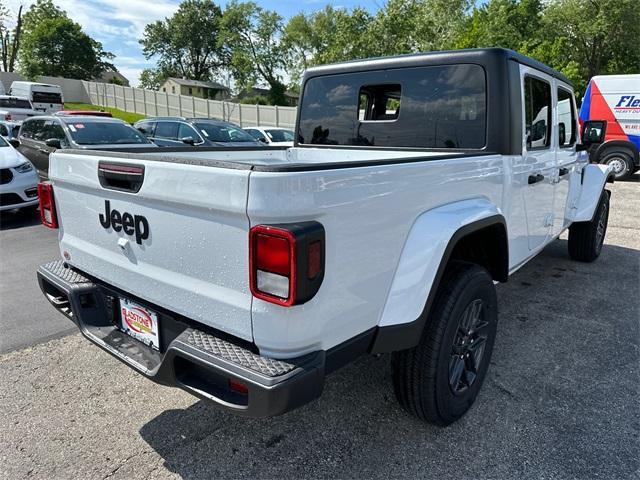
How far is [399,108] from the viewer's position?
3.29 metres

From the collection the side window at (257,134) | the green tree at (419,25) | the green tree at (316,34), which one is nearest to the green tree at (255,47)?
the green tree at (316,34)

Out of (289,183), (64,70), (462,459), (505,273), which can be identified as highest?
(64,70)

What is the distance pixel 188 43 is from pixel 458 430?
259 feet

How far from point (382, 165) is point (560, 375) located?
218cm

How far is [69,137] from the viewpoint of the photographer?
7891 millimetres

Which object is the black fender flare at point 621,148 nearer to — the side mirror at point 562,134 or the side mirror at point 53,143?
the side mirror at point 562,134

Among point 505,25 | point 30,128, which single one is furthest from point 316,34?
point 30,128

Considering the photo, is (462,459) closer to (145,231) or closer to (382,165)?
(382,165)

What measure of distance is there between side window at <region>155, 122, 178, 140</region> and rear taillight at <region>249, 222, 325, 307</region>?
11.3 m

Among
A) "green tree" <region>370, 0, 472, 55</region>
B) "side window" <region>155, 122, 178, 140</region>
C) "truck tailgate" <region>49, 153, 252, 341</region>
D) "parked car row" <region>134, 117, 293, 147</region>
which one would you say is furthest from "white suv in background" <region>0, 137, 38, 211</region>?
"green tree" <region>370, 0, 472, 55</region>

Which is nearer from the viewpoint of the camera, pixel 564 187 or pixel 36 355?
pixel 36 355

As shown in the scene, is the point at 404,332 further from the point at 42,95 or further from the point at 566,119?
the point at 42,95

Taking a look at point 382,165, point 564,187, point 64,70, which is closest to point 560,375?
point 564,187

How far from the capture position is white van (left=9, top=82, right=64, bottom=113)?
24.4 meters
